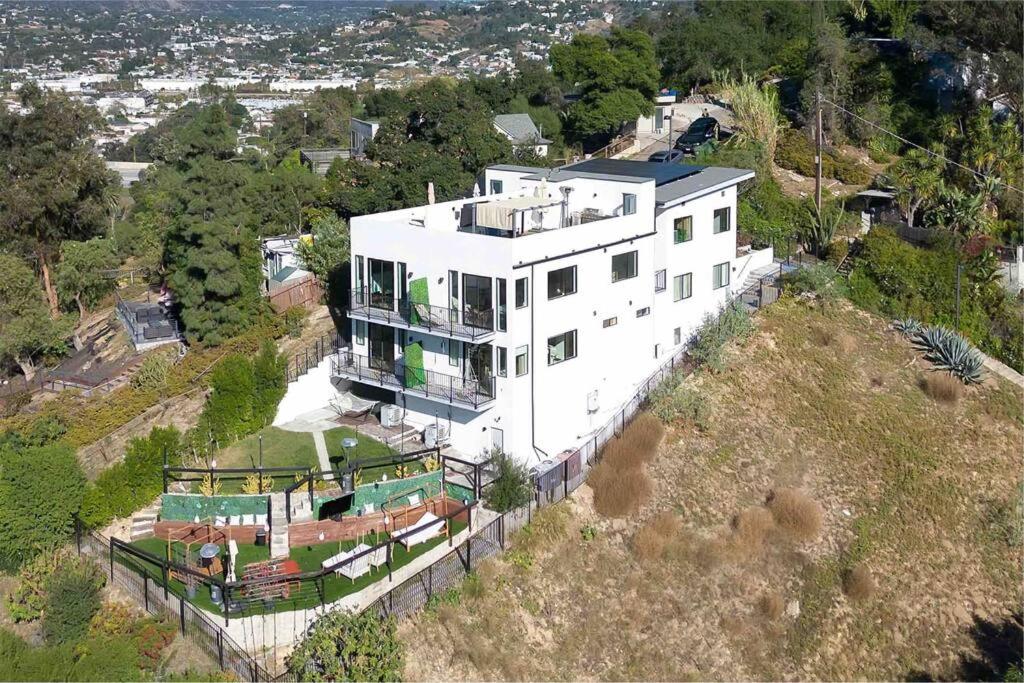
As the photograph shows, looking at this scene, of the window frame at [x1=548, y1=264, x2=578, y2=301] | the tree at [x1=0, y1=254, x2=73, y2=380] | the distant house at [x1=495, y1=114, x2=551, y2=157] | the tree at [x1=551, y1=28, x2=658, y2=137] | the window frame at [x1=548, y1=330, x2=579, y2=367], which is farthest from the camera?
the tree at [x1=551, y1=28, x2=658, y2=137]

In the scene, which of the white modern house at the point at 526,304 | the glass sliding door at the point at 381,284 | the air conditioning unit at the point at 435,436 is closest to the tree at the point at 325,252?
the white modern house at the point at 526,304

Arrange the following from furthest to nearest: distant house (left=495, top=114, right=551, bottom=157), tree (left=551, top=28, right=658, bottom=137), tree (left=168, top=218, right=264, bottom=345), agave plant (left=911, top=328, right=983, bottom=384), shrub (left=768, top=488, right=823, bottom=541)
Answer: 1. tree (left=551, top=28, right=658, bottom=137)
2. distant house (left=495, top=114, right=551, bottom=157)
3. agave plant (left=911, top=328, right=983, bottom=384)
4. tree (left=168, top=218, right=264, bottom=345)
5. shrub (left=768, top=488, right=823, bottom=541)

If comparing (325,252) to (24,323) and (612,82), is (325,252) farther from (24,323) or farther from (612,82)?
(612,82)

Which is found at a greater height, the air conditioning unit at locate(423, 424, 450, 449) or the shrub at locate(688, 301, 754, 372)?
the shrub at locate(688, 301, 754, 372)

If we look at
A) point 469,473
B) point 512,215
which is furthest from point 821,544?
point 512,215

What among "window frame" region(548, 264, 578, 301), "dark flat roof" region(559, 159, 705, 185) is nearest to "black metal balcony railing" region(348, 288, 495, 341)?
"window frame" region(548, 264, 578, 301)

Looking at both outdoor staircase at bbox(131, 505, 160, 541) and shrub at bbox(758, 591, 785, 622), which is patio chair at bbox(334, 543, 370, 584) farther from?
shrub at bbox(758, 591, 785, 622)

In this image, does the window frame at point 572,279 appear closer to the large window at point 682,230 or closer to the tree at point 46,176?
the large window at point 682,230
